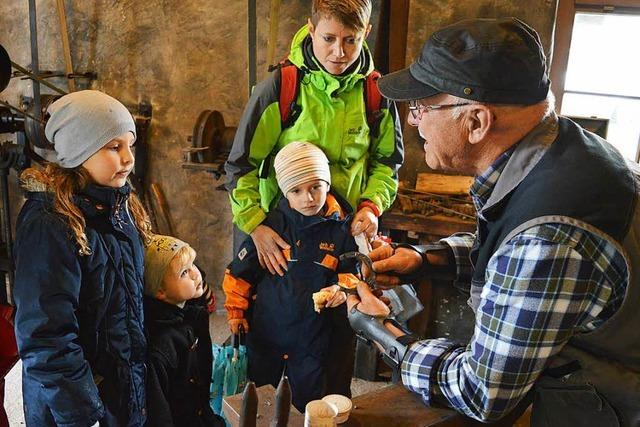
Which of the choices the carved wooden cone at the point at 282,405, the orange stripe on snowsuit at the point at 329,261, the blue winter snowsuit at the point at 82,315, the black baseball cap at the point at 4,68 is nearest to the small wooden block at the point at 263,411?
the carved wooden cone at the point at 282,405

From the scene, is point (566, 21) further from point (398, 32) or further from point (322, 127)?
point (322, 127)

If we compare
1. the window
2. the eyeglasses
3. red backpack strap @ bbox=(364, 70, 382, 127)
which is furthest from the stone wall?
the eyeglasses

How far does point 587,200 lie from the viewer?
1.21m

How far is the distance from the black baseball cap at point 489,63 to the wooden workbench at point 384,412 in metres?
0.83

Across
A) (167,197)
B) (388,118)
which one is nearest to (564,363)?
(388,118)

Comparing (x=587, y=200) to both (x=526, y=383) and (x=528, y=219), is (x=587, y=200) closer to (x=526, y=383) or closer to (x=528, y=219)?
(x=528, y=219)

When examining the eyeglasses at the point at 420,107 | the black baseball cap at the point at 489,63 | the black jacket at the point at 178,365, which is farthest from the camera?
the black jacket at the point at 178,365

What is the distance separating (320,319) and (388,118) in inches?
43.4

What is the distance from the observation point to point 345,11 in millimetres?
2533

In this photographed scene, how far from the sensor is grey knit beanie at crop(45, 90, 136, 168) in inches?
77.5

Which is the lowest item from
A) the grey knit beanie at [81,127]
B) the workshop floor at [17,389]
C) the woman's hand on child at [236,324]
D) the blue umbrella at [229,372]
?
the workshop floor at [17,389]

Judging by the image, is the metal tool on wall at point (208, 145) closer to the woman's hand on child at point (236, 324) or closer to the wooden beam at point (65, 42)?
the woman's hand on child at point (236, 324)

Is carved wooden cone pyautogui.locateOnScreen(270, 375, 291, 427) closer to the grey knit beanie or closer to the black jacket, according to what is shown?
the black jacket

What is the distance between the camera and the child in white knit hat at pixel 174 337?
219cm
